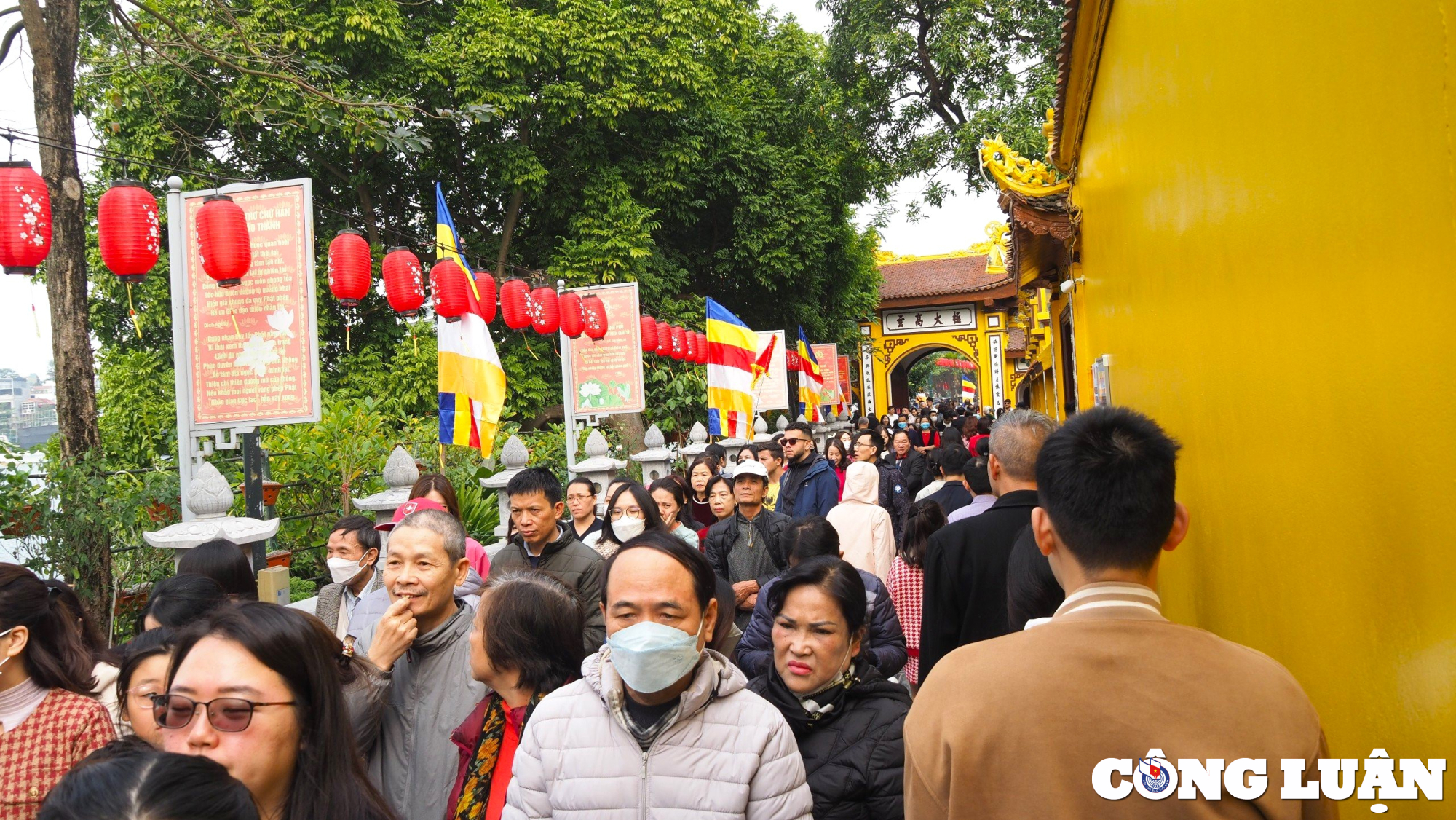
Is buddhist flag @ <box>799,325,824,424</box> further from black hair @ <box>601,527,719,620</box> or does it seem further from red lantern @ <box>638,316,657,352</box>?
black hair @ <box>601,527,719,620</box>

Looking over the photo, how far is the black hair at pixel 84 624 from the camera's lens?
10.4ft

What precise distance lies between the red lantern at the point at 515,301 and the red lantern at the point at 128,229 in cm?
413

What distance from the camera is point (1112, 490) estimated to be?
5.59 ft

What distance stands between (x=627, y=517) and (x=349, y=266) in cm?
399

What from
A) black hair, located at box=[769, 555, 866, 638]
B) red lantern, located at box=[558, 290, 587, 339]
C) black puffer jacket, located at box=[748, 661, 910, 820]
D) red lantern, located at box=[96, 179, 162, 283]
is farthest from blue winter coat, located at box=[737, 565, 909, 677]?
red lantern, located at box=[558, 290, 587, 339]

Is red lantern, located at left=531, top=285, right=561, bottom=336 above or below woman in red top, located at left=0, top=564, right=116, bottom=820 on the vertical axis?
above

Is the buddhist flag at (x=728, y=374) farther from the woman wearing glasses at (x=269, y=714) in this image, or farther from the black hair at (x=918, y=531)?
the woman wearing glasses at (x=269, y=714)

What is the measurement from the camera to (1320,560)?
1.93 metres

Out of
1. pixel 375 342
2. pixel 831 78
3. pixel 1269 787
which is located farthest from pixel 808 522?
pixel 831 78

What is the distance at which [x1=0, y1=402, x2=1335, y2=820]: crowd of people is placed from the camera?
4.93ft

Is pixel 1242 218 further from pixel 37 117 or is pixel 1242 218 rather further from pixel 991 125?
pixel 991 125

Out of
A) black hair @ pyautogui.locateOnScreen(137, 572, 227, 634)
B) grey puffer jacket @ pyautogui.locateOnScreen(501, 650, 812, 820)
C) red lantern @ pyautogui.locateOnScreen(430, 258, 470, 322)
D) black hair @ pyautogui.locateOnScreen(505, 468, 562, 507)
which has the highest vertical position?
red lantern @ pyautogui.locateOnScreen(430, 258, 470, 322)

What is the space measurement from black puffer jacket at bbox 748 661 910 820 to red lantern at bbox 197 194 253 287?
15.8ft

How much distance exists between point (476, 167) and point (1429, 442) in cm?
1911
